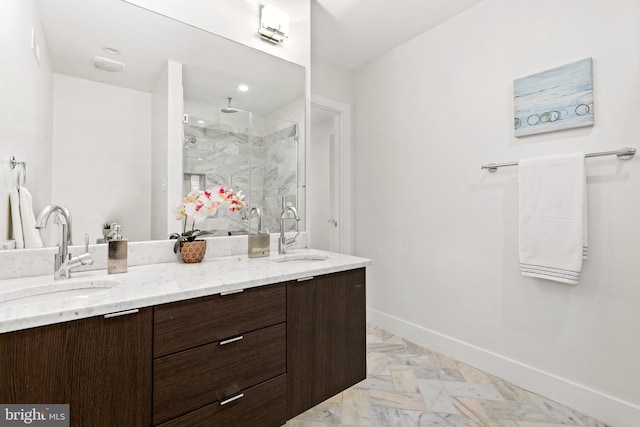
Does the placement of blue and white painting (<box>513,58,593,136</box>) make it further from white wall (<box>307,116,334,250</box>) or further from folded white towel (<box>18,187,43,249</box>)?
folded white towel (<box>18,187,43,249</box>)

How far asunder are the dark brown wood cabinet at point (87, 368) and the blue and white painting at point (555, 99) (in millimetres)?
2225

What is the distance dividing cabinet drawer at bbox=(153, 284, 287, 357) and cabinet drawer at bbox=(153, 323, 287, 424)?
32mm

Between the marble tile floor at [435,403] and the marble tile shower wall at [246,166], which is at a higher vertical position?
the marble tile shower wall at [246,166]

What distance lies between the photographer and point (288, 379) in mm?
1344

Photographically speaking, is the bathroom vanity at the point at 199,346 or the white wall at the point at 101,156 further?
the white wall at the point at 101,156

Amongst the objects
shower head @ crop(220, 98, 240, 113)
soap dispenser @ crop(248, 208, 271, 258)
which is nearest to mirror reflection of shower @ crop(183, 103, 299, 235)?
shower head @ crop(220, 98, 240, 113)

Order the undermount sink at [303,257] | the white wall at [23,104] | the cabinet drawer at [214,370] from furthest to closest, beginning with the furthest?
the undermount sink at [303,257], the white wall at [23,104], the cabinet drawer at [214,370]

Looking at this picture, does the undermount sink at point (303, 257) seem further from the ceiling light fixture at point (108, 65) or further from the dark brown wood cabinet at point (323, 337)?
the ceiling light fixture at point (108, 65)

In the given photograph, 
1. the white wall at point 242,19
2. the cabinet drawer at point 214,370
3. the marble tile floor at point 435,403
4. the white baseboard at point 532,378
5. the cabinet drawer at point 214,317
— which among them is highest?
the white wall at point 242,19

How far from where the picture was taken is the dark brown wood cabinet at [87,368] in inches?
31.3

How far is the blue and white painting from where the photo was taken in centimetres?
163

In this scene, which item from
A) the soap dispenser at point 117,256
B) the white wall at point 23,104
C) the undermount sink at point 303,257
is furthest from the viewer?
the undermount sink at point 303,257

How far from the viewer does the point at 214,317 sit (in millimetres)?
1114

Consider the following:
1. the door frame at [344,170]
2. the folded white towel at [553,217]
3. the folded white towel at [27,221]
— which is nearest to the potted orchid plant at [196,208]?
the folded white towel at [27,221]
